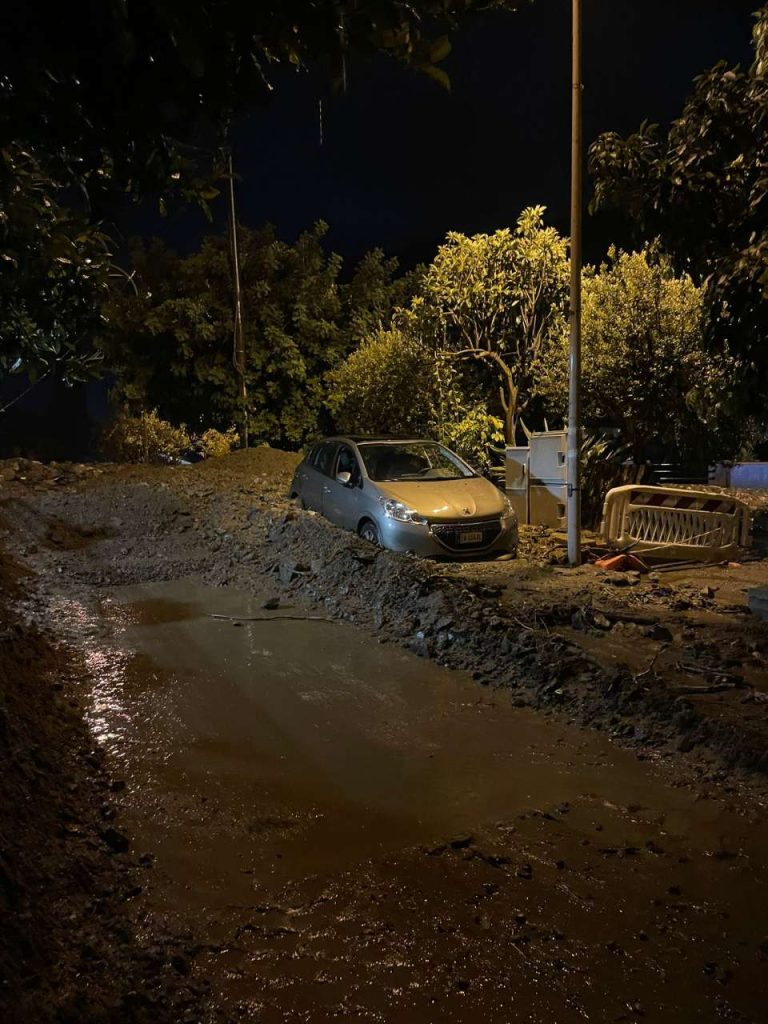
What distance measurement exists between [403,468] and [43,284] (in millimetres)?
7066

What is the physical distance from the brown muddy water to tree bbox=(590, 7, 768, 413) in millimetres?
3425

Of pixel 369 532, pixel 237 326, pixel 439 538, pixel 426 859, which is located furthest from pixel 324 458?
pixel 237 326

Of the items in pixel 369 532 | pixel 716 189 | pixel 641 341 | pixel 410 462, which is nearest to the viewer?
pixel 716 189

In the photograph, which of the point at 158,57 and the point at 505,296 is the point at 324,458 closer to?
the point at 505,296

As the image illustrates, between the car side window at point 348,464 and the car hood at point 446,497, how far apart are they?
580mm

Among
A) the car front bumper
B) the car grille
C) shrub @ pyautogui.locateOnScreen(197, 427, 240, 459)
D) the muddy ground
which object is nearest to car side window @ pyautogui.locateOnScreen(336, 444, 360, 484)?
the car front bumper

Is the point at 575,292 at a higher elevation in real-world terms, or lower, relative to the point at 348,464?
higher

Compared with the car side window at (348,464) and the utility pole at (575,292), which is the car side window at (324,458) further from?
the utility pole at (575,292)

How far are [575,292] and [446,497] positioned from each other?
10.1 ft

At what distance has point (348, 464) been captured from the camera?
1101cm

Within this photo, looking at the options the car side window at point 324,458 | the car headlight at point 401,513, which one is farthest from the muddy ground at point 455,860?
the car side window at point 324,458

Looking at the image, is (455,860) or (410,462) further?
(410,462)

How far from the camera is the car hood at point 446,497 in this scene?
962 centimetres

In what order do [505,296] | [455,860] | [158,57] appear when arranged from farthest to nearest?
1. [505,296]
2. [455,860]
3. [158,57]
